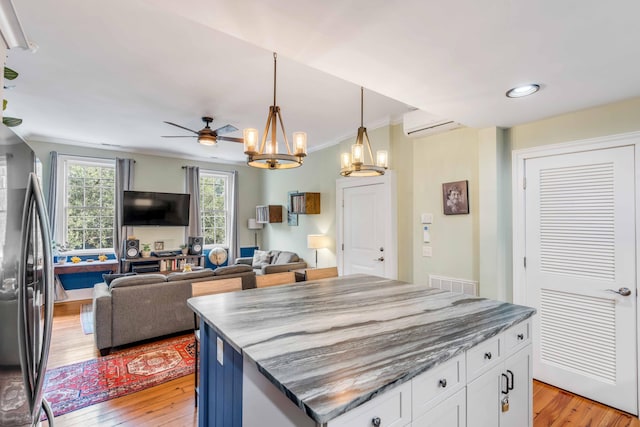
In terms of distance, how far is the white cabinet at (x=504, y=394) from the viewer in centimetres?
141

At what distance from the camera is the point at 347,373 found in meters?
1.04

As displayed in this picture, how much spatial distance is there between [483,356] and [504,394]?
373 millimetres

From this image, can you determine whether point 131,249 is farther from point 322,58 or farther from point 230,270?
point 322,58

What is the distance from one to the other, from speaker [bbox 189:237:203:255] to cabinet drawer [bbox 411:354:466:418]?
19.0 ft

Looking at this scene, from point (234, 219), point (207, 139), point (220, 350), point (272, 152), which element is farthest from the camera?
point (234, 219)

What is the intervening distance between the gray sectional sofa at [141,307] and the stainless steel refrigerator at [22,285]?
2.35m

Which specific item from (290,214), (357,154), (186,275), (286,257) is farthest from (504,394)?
(290,214)

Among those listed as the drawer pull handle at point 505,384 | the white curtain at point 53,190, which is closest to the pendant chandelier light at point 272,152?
the drawer pull handle at point 505,384

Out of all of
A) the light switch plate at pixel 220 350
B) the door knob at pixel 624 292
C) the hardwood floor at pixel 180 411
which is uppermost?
the door knob at pixel 624 292

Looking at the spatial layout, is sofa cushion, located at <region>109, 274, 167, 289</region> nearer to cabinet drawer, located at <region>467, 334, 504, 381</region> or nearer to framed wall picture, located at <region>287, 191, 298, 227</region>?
framed wall picture, located at <region>287, 191, 298, 227</region>

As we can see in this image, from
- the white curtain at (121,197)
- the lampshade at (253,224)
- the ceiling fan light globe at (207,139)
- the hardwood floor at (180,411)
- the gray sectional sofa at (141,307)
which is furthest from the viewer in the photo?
the lampshade at (253,224)

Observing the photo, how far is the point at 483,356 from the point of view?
145 centimetres

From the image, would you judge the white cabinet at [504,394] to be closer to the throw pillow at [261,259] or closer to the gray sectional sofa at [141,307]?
the gray sectional sofa at [141,307]

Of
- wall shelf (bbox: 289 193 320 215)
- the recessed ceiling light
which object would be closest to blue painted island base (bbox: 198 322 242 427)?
the recessed ceiling light
